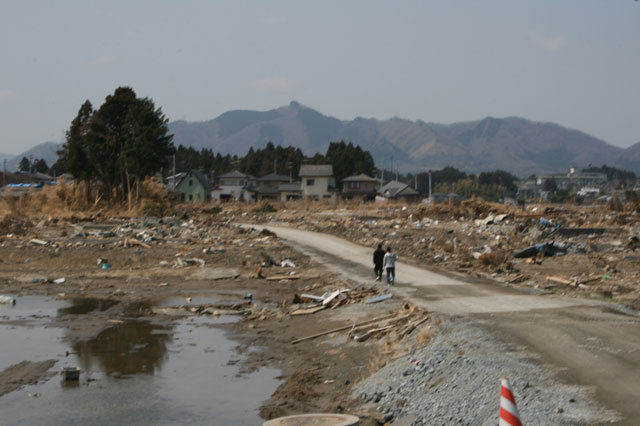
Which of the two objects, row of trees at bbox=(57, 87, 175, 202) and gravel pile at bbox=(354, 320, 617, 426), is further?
row of trees at bbox=(57, 87, 175, 202)

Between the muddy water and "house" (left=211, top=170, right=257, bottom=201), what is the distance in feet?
297

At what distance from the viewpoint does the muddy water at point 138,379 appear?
11.5 meters

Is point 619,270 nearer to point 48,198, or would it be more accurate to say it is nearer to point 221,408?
point 221,408

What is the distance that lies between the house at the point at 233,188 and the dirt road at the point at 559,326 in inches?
3427

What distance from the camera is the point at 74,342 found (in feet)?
54.9

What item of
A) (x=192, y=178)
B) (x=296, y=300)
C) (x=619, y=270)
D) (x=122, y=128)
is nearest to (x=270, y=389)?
(x=296, y=300)

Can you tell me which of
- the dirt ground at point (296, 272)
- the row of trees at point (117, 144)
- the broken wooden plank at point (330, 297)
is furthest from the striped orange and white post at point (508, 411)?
the row of trees at point (117, 144)

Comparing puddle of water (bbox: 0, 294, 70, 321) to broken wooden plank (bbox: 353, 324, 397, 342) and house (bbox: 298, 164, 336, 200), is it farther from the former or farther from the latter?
house (bbox: 298, 164, 336, 200)

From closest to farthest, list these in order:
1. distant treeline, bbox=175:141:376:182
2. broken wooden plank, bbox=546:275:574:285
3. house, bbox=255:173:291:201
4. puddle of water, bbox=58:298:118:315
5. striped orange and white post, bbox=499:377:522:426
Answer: striped orange and white post, bbox=499:377:522:426
broken wooden plank, bbox=546:275:574:285
puddle of water, bbox=58:298:118:315
house, bbox=255:173:291:201
distant treeline, bbox=175:141:376:182

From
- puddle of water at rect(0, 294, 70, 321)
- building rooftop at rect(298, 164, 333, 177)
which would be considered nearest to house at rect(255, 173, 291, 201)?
building rooftop at rect(298, 164, 333, 177)

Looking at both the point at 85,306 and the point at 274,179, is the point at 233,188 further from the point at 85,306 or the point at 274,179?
the point at 85,306

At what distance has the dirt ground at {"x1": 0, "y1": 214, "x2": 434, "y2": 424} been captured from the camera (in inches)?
528

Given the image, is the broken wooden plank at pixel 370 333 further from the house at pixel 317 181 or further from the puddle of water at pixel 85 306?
the house at pixel 317 181

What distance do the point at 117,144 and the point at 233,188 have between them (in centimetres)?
4873
